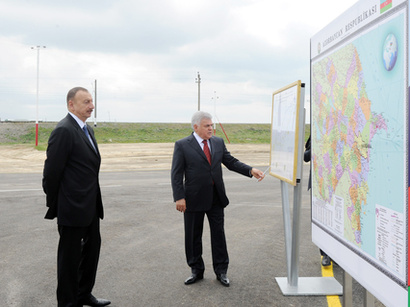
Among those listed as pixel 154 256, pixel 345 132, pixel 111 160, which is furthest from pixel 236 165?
pixel 111 160

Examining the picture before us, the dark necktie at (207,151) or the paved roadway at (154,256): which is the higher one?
the dark necktie at (207,151)

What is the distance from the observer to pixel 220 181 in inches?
188

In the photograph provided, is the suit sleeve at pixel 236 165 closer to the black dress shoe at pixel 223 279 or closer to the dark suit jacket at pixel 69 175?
the black dress shoe at pixel 223 279

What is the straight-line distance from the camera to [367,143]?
2098 mm

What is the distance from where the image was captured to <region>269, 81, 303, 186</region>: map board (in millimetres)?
3754

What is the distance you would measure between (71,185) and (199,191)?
1.51m

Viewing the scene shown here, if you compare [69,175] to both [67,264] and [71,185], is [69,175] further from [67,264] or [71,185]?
[67,264]

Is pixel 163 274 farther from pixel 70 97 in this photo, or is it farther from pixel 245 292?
pixel 70 97

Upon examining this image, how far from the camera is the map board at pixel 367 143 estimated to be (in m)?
1.80

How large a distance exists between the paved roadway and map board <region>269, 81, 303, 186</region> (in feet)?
4.24

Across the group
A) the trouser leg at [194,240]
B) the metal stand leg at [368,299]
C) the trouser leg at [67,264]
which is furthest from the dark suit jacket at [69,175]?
the metal stand leg at [368,299]

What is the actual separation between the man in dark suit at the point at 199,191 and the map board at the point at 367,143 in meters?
1.93

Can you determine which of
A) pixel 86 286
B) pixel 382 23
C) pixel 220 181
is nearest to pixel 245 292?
Answer: pixel 220 181

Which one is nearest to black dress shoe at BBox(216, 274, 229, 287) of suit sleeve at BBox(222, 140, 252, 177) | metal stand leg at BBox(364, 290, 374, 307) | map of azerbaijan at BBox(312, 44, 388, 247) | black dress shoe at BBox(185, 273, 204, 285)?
black dress shoe at BBox(185, 273, 204, 285)
